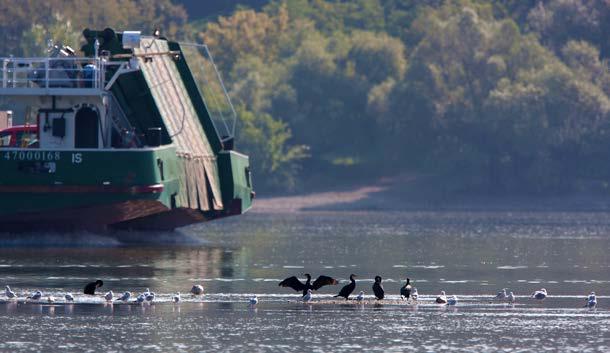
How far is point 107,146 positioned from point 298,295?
20.2 m

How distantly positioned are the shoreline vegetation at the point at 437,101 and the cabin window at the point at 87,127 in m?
50.0

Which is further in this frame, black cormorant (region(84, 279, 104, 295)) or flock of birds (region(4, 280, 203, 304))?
black cormorant (region(84, 279, 104, 295))

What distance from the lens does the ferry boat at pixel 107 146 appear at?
5791 centimetres

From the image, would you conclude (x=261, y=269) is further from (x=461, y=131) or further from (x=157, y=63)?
(x=461, y=131)

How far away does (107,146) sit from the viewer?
61.4m

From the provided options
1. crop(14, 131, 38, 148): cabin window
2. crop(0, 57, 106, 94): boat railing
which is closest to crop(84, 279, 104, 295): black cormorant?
crop(0, 57, 106, 94): boat railing

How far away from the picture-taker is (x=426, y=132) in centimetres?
12362

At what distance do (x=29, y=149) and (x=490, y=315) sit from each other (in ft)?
77.0

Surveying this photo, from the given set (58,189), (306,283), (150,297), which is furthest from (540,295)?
(58,189)

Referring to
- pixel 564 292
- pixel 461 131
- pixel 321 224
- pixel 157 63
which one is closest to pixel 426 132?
pixel 461 131

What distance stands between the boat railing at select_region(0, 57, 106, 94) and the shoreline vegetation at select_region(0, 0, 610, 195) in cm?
4894

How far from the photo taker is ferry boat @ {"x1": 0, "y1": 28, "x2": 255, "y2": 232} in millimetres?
57906

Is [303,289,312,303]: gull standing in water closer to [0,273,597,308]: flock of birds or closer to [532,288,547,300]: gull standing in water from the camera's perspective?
[0,273,597,308]: flock of birds

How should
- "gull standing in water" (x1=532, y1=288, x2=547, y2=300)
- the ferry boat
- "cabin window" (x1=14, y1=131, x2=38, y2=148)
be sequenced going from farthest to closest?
"cabin window" (x1=14, y1=131, x2=38, y2=148) < the ferry boat < "gull standing in water" (x1=532, y1=288, x2=547, y2=300)
